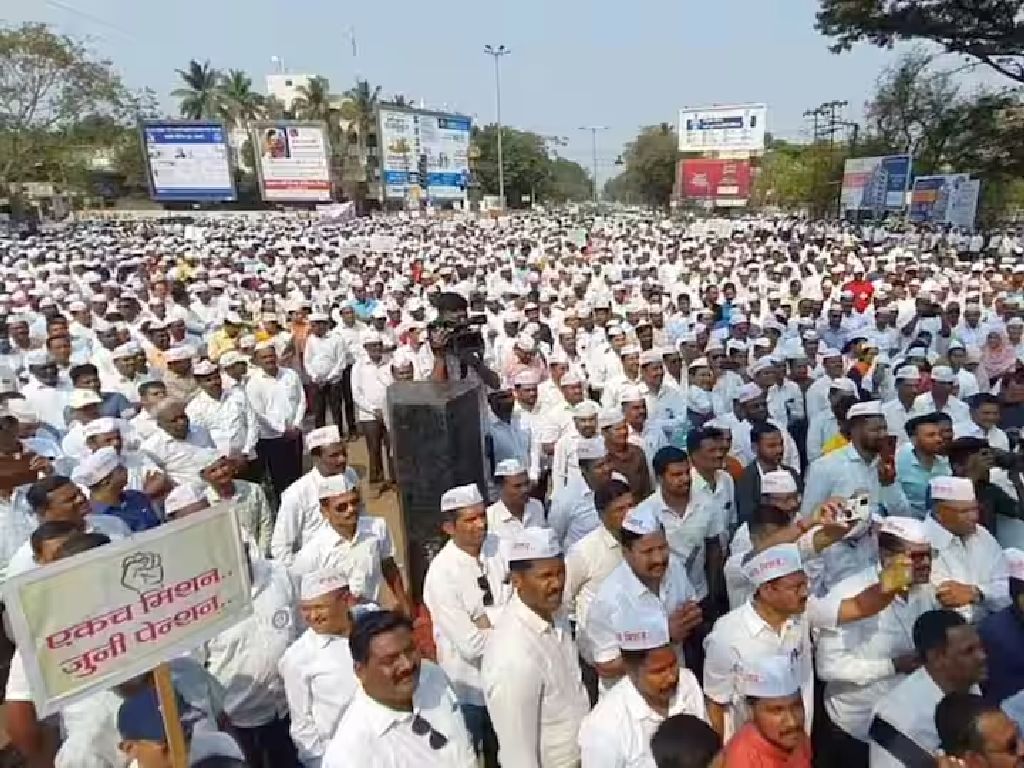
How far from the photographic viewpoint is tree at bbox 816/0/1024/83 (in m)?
16.3

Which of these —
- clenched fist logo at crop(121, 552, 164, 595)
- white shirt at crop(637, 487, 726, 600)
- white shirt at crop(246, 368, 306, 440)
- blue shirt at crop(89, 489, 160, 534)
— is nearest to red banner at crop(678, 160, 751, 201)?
white shirt at crop(246, 368, 306, 440)

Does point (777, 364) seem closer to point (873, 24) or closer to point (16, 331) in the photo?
point (16, 331)

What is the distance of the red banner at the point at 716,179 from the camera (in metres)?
48.8

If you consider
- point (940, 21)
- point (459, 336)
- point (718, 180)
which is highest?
point (940, 21)

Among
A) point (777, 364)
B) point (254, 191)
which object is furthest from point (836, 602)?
point (254, 191)

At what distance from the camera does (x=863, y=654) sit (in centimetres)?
315

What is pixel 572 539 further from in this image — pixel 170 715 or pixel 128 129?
pixel 128 129

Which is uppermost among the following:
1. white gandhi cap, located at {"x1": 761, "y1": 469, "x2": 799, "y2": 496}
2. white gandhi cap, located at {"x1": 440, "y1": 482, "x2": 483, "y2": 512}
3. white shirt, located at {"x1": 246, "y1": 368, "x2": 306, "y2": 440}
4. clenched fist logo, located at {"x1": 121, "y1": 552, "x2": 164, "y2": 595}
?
clenched fist logo, located at {"x1": 121, "y1": 552, "x2": 164, "y2": 595}

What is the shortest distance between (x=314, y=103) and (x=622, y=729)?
57030 millimetres

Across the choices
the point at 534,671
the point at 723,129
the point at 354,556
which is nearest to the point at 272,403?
the point at 354,556

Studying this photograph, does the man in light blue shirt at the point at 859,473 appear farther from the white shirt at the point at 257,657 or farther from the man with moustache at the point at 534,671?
the white shirt at the point at 257,657

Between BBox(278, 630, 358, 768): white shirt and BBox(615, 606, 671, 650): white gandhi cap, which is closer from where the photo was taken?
BBox(615, 606, 671, 650): white gandhi cap

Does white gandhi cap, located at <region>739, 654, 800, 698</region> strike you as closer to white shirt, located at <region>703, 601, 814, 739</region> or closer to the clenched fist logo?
white shirt, located at <region>703, 601, 814, 739</region>

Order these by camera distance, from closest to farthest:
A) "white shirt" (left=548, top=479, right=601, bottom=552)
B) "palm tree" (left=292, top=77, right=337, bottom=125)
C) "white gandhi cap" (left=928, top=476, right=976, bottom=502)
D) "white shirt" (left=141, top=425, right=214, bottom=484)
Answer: "white gandhi cap" (left=928, top=476, right=976, bottom=502) → "white shirt" (left=548, top=479, right=601, bottom=552) → "white shirt" (left=141, top=425, right=214, bottom=484) → "palm tree" (left=292, top=77, right=337, bottom=125)
